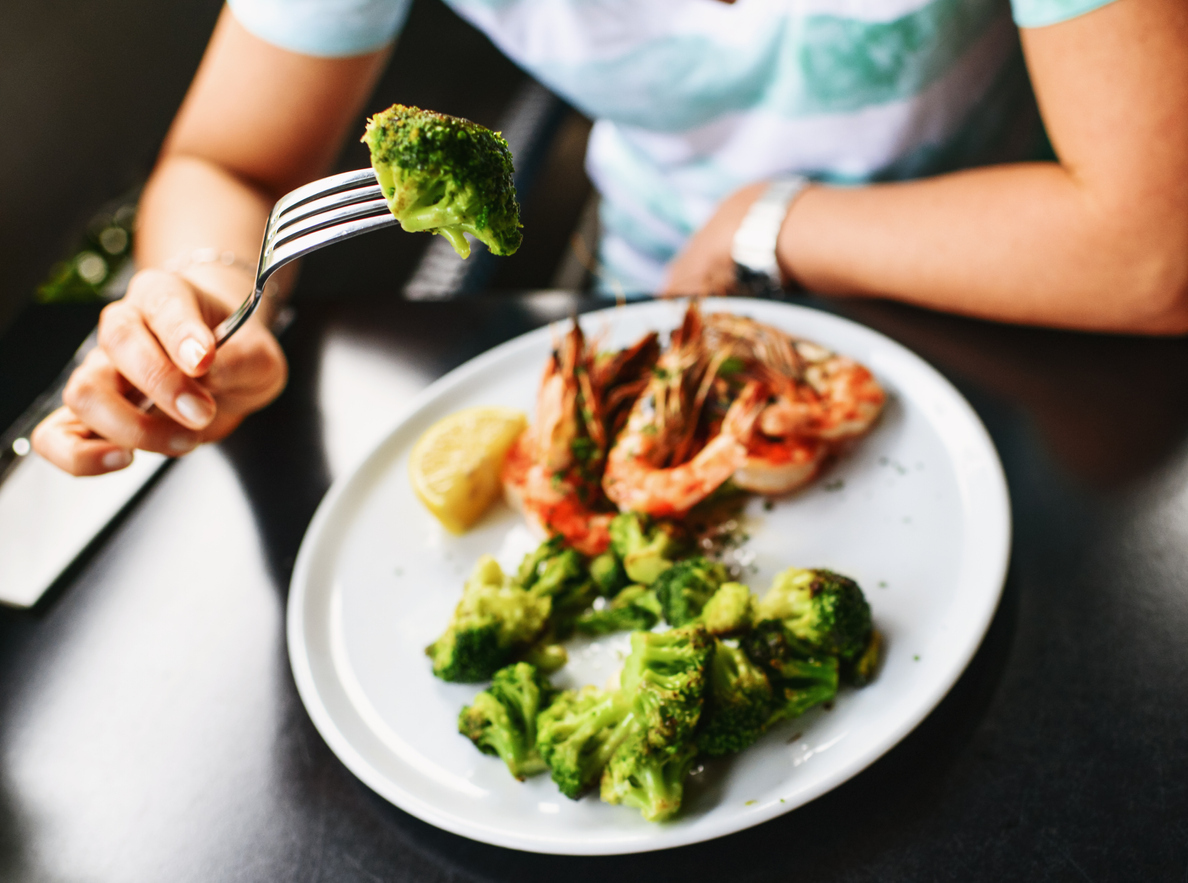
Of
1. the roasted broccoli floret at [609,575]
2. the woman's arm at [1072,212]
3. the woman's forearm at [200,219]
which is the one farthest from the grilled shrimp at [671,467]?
the woman's forearm at [200,219]

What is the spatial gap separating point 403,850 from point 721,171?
5.08 feet

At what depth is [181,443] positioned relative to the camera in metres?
1.31

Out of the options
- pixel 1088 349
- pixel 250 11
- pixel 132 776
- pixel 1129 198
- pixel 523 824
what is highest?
pixel 250 11

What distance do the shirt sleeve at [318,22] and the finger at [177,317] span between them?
73 cm

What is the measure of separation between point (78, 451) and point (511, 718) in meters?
0.79

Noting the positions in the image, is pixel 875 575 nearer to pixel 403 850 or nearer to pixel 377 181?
pixel 403 850

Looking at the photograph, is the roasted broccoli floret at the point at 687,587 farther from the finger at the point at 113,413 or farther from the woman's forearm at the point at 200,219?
the woman's forearm at the point at 200,219

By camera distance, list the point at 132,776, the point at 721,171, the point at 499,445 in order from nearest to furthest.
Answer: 1. the point at 132,776
2. the point at 499,445
3. the point at 721,171

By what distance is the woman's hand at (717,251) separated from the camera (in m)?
1.72

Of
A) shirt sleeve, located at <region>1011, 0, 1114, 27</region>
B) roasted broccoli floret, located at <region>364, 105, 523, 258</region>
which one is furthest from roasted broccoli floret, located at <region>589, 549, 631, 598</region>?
shirt sleeve, located at <region>1011, 0, 1114, 27</region>

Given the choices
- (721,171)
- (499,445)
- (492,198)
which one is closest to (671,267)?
(721,171)

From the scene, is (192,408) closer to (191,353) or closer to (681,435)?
(191,353)

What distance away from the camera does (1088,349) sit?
1.42 meters

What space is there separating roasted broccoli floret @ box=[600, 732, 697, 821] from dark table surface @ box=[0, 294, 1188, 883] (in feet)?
0.28
